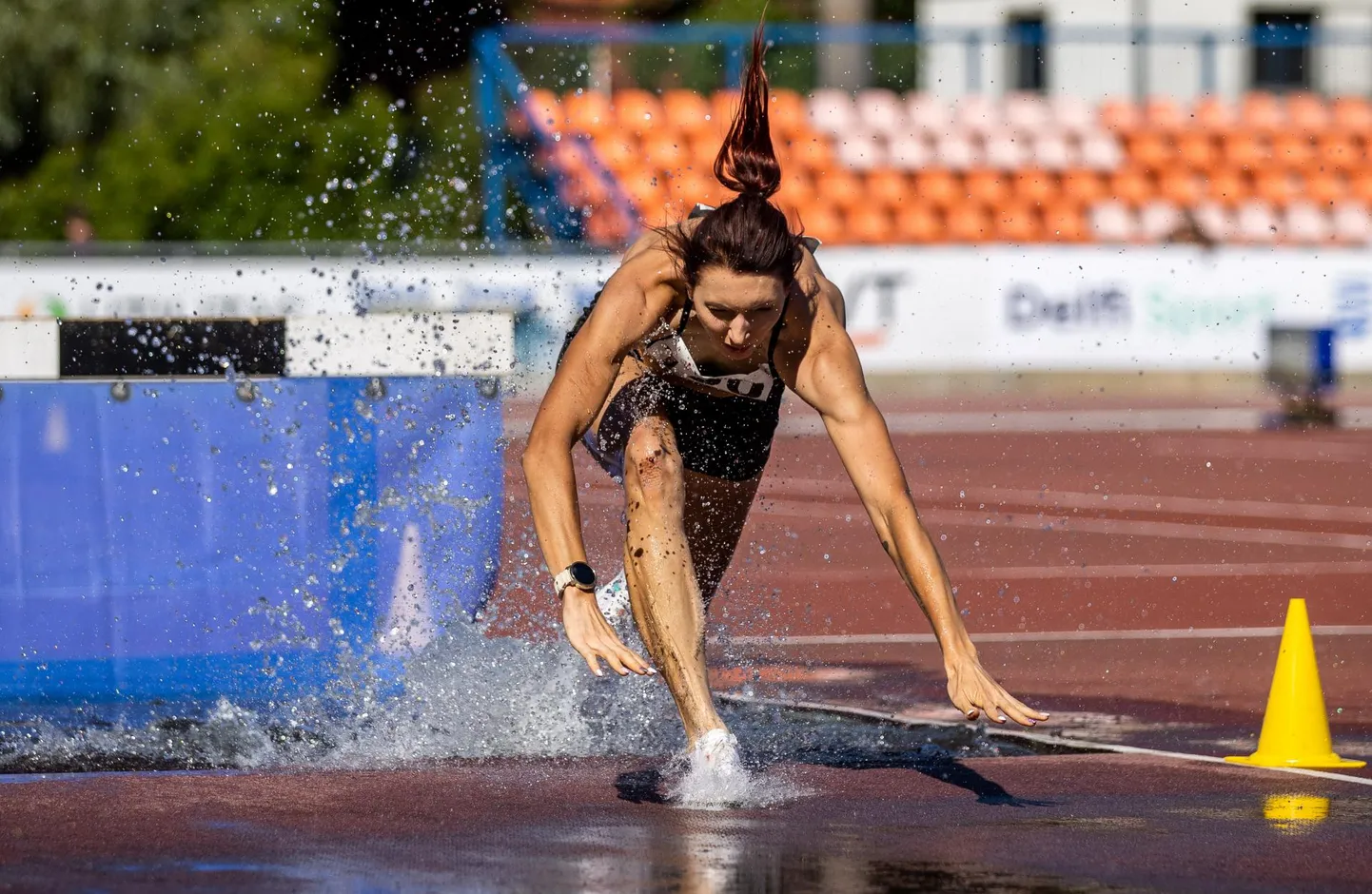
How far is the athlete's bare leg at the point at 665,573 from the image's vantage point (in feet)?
18.0

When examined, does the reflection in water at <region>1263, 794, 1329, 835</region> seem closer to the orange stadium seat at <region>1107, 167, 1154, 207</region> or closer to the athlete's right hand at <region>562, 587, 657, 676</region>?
the athlete's right hand at <region>562, 587, 657, 676</region>

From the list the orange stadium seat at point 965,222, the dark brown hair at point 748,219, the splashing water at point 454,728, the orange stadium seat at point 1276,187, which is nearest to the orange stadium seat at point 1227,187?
the orange stadium seat at point 1276,187

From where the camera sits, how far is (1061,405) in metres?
21.8

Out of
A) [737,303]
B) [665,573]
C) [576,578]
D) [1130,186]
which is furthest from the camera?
[1130,186]

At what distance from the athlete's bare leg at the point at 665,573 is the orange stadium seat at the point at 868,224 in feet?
60.7

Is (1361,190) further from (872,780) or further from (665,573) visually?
(665,573)

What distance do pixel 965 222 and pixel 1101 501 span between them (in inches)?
439

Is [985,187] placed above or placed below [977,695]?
above

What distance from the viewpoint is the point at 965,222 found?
24.4m

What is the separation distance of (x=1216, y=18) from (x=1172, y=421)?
1423 centimetres

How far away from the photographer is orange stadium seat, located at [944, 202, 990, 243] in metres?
24.1

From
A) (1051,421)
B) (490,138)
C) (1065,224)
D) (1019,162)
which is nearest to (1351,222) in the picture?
(1065,224)

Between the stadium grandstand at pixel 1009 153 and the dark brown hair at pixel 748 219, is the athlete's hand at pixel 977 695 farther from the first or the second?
the stadium grandstand at pixel 1009 153

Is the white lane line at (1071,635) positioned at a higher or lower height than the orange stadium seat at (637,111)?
lower
